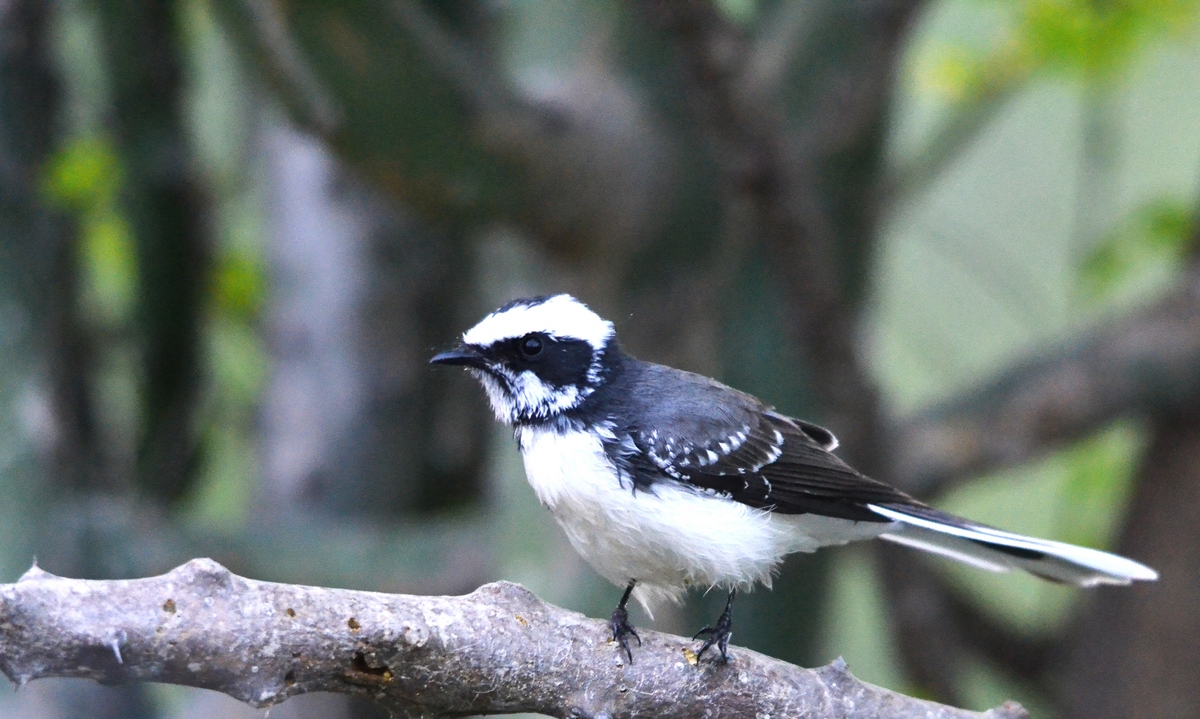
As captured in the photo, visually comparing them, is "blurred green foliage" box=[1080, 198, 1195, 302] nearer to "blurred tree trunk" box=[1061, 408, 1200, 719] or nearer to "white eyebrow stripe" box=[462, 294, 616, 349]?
"blurred tree trunk" box=[1061, 408, 1200, 719]

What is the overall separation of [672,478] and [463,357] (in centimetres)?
56

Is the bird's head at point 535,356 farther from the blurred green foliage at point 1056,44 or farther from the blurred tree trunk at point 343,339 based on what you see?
the blurred green foliage at point 1056,44

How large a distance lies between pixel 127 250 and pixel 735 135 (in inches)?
144

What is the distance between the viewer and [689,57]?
3627mm

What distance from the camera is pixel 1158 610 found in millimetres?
5578

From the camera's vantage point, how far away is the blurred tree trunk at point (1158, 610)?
5.53 metres

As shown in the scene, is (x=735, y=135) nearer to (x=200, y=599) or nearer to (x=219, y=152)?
(x=200, y=599)

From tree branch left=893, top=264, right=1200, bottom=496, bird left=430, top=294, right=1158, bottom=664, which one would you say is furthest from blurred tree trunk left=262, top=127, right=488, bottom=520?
bird left=430, top=294, right=1158, bottom=664

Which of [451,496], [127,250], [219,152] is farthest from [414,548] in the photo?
[219,152]

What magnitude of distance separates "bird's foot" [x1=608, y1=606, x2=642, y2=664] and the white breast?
0.27 metres

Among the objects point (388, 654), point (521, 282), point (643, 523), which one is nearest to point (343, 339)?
point (521, 282)

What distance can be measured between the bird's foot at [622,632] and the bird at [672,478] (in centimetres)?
22

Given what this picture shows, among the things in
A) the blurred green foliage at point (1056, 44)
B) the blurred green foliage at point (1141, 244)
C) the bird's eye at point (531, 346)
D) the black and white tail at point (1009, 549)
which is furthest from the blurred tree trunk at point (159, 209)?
the blurred green foliage at point (1141, 244)

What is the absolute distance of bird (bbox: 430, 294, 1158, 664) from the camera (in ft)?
8.65
